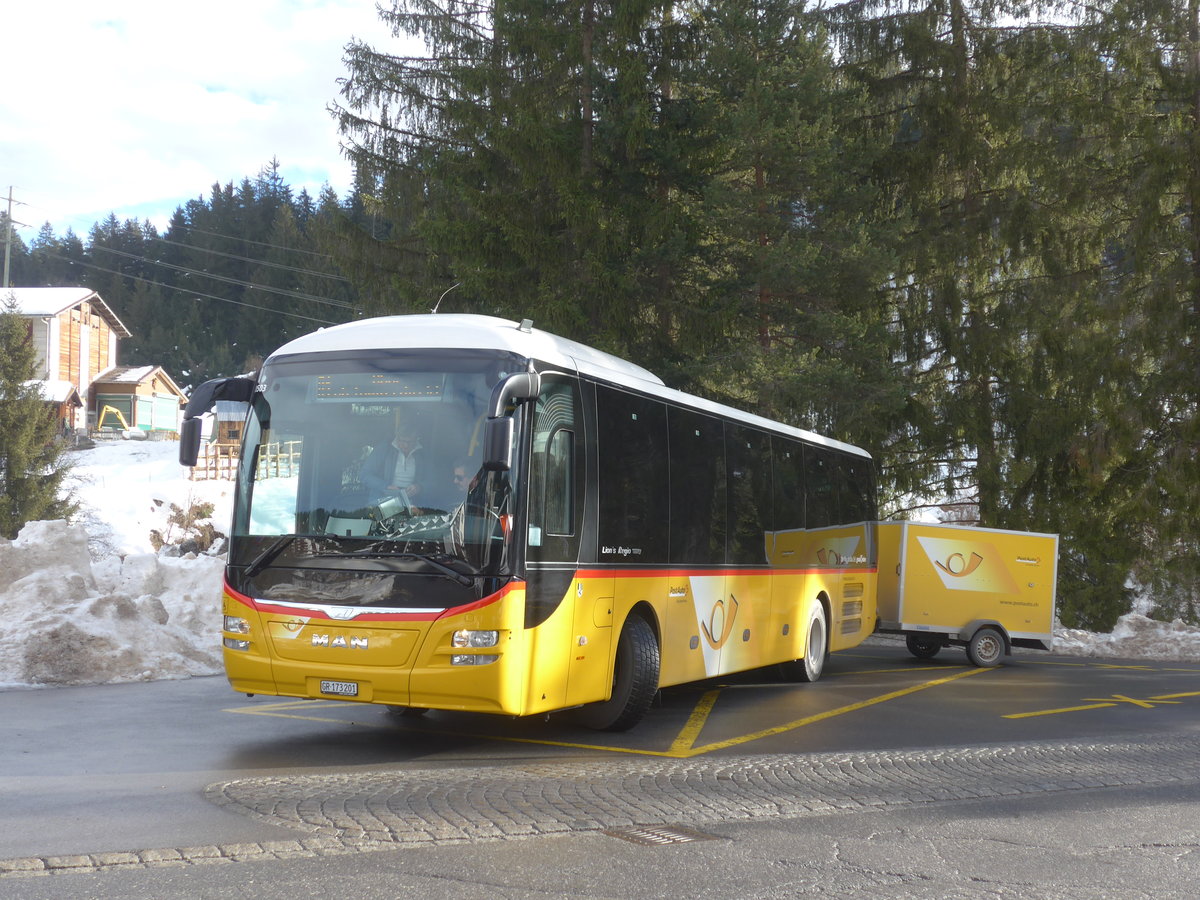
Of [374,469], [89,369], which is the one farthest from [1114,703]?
[89,369]

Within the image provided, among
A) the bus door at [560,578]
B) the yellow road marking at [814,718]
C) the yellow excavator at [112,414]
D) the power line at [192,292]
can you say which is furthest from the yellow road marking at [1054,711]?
the power line at [192,292]

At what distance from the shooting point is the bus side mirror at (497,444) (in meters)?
8.45

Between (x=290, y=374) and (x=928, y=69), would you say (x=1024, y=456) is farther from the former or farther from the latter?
(x=290, y=374)

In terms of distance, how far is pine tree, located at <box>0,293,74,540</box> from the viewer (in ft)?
153

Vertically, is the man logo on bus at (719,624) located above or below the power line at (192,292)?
below

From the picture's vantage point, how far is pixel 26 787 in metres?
7.64

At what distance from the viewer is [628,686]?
1070 centimetres

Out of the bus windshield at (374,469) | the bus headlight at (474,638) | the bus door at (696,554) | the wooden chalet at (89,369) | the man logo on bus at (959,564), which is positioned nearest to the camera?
the bus headlight at (474,638)

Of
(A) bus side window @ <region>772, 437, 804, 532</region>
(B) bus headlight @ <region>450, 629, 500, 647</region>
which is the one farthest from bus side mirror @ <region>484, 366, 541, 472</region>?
(A) bus side window @ <region>772, 437, 804, 532</region>

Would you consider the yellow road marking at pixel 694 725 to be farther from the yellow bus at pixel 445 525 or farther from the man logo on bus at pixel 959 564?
the man logo on bus at pixel 959 564

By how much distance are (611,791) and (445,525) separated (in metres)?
2.27

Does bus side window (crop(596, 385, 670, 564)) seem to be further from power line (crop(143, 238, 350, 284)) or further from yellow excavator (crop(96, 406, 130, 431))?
power line (crop(143, 238, 350, 284))

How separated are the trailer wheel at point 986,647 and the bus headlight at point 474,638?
37.7ft

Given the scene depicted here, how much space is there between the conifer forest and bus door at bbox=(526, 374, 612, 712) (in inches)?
518
